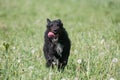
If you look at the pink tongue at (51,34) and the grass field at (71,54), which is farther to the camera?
the pink tongue at (51,34)

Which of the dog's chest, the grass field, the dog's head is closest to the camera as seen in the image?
the grass field

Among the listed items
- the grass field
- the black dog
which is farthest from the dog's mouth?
the grass field

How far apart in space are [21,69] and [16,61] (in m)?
0.43

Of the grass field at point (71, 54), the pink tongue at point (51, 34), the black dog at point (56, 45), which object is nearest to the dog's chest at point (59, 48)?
the black dog at point (56, 45)

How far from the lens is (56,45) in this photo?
718 cm

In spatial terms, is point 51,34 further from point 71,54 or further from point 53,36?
point 71,54

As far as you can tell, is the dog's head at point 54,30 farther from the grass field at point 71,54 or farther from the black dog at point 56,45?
the grass field at point 71,54

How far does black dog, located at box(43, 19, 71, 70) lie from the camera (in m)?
7.11

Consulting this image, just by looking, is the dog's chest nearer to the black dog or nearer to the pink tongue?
the black dog

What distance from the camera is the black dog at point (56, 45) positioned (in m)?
7.11

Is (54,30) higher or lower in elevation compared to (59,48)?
higher

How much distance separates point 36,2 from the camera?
20.6m

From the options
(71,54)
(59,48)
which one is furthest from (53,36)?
(71,54)

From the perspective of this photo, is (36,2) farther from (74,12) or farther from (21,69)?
(21,69)
